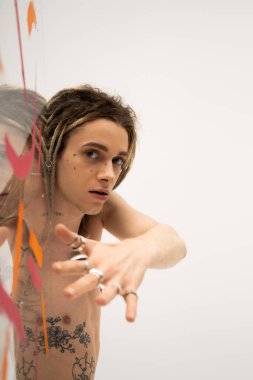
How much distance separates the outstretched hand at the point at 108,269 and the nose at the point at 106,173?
23 cm

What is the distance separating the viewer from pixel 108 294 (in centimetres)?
56

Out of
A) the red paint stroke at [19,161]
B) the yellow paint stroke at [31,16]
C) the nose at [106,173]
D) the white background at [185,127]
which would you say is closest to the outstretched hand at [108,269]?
the red paint stroke at [19,161]

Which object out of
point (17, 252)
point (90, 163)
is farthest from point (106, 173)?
point (17, 252)

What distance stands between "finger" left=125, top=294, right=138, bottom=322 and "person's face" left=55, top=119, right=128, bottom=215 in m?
0.36

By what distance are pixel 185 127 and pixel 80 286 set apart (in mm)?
1514

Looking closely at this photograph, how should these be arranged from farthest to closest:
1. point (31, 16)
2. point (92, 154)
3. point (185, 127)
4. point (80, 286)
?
1. point (185, 127)
2. point (92, 154)
3. point (31, 16)
4. point (80, 286)

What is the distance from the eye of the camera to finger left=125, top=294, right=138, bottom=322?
545mm

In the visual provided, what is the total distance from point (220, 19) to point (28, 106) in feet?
4.74

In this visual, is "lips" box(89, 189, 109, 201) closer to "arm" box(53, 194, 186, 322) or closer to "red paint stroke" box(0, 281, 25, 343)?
"arm" box(53, 194, 186, 322)

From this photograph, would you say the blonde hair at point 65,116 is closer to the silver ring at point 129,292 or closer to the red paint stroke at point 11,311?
the red paint stroke at point 11,311

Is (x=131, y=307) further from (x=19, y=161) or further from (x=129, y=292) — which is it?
(x=19, y=161)

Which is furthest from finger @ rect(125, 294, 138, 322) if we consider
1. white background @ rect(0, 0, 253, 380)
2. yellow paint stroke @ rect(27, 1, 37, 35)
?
white background @ rect(0, 0, 253, 380)

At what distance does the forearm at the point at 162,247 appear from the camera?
0.73 m

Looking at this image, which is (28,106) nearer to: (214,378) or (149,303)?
(214,378)
